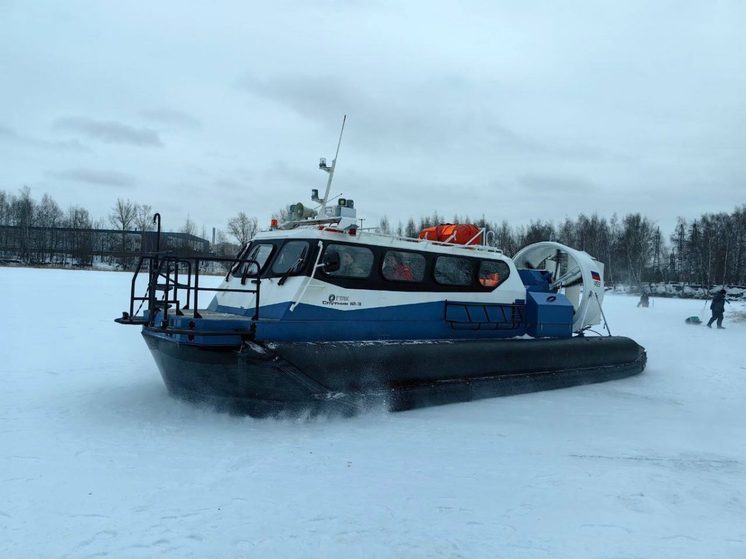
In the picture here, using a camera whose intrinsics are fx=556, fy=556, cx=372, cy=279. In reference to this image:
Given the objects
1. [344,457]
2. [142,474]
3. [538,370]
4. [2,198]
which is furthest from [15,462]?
[2,198]

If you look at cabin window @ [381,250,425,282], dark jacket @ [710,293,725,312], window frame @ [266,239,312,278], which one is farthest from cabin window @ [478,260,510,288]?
dark jacket @ [710,293,725,312]

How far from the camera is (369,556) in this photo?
321cm

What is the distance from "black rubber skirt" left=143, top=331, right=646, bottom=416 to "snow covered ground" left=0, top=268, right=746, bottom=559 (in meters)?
0.20

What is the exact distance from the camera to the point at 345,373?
5.95m

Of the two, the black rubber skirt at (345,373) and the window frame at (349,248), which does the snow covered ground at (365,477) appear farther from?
the window frame at (349,248)

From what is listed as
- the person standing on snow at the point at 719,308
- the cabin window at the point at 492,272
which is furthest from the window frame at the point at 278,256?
the person standing on snow at the point at 719,308

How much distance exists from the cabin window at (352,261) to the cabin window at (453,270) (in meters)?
Answer: 1.18

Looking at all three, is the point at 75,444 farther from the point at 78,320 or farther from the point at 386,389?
the point at 78,320

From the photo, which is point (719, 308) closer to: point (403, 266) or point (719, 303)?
point (719, 303)

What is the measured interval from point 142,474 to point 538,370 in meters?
5.67

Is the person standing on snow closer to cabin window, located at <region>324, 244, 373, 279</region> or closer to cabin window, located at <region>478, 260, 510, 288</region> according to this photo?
cabin window, located at <region>478, 260, 510, 288</region>

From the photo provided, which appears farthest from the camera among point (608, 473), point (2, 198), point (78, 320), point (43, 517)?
point (2, 198)

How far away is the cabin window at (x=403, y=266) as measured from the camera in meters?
7.05

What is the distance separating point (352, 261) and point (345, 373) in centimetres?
146
